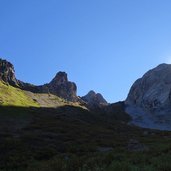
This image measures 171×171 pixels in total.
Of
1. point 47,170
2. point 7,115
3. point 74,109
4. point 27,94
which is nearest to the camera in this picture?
point 47,170

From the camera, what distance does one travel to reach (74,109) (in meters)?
146

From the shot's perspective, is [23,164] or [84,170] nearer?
[84,170]

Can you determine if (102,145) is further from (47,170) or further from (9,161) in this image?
(47,170)

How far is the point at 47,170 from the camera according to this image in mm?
19828

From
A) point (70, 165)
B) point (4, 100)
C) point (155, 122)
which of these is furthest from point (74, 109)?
point (70, 165)

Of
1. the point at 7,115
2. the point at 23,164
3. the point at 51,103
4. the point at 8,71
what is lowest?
the point at 23,164

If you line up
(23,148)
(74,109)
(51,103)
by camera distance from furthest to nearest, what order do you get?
(51,103) < (74,109) < (23,148)

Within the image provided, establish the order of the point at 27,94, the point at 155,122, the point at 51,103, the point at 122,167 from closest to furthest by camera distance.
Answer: the point at 122,167
the point at 51,103
the point at 27,94
the point at 155,122

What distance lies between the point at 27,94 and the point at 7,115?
271ft

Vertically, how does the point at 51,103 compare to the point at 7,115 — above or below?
above

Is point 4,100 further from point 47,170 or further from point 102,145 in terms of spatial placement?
point 47,170

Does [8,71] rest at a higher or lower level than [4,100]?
higher

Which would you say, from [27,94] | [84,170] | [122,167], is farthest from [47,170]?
[27,94]

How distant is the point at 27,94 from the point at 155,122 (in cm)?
6290
